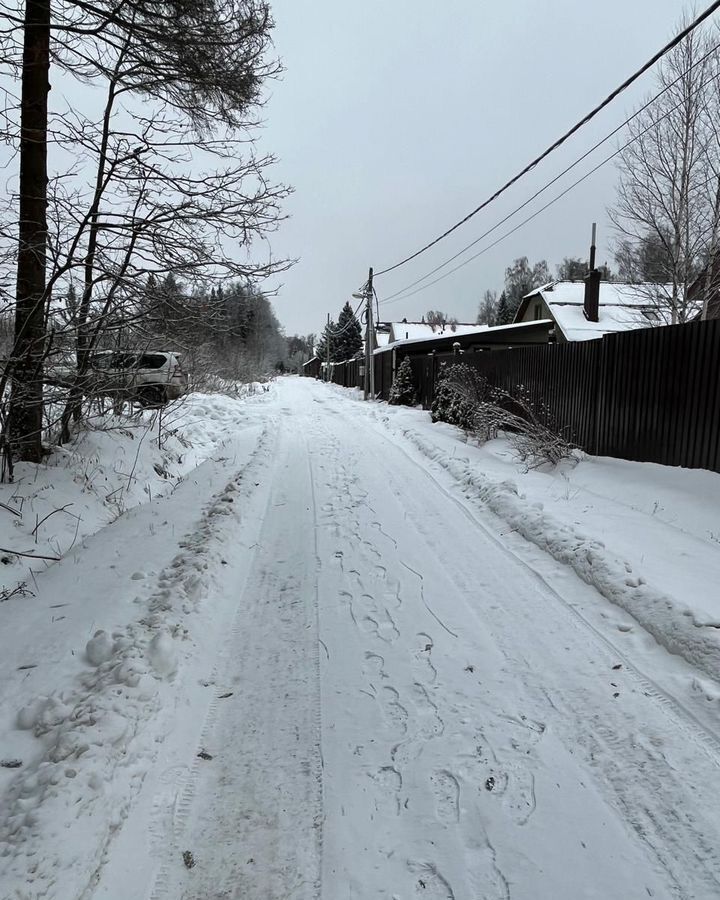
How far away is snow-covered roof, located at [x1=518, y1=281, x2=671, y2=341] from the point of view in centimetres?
2066

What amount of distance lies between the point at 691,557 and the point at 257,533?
13.2ft

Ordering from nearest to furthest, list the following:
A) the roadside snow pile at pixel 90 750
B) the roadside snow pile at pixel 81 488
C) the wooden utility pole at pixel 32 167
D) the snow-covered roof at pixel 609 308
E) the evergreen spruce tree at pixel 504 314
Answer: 1. the roadside snow pile at pixel 90 750
2. the roadside snow pile at pixel 81 488
3. the wooden utility pole at pixel 32 167
4. the snow-covered roof at pixel 609 308
5. the evergreen spruce tree at pixel 504 314

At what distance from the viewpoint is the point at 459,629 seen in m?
3.59

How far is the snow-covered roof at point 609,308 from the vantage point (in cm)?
2066

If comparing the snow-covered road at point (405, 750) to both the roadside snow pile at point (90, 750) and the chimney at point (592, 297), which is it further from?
the chimney at point (592, 297)

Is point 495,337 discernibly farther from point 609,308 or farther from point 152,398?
point 152,398

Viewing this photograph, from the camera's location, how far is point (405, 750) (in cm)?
248

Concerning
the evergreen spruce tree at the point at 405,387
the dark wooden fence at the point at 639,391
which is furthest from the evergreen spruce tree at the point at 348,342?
the dark wooden fence at the point at 639,391

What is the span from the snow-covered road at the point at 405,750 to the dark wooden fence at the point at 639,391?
128 inches

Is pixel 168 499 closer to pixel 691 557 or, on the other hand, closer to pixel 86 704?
pixel 86 704

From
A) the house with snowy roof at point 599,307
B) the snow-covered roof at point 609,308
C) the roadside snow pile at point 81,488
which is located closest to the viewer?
the roadside snow pile at point 81,488

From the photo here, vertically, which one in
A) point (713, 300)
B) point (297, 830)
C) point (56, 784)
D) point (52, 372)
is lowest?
point (297, 830)

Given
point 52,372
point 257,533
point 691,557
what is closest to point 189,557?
point 257,533

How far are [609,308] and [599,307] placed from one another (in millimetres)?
583
